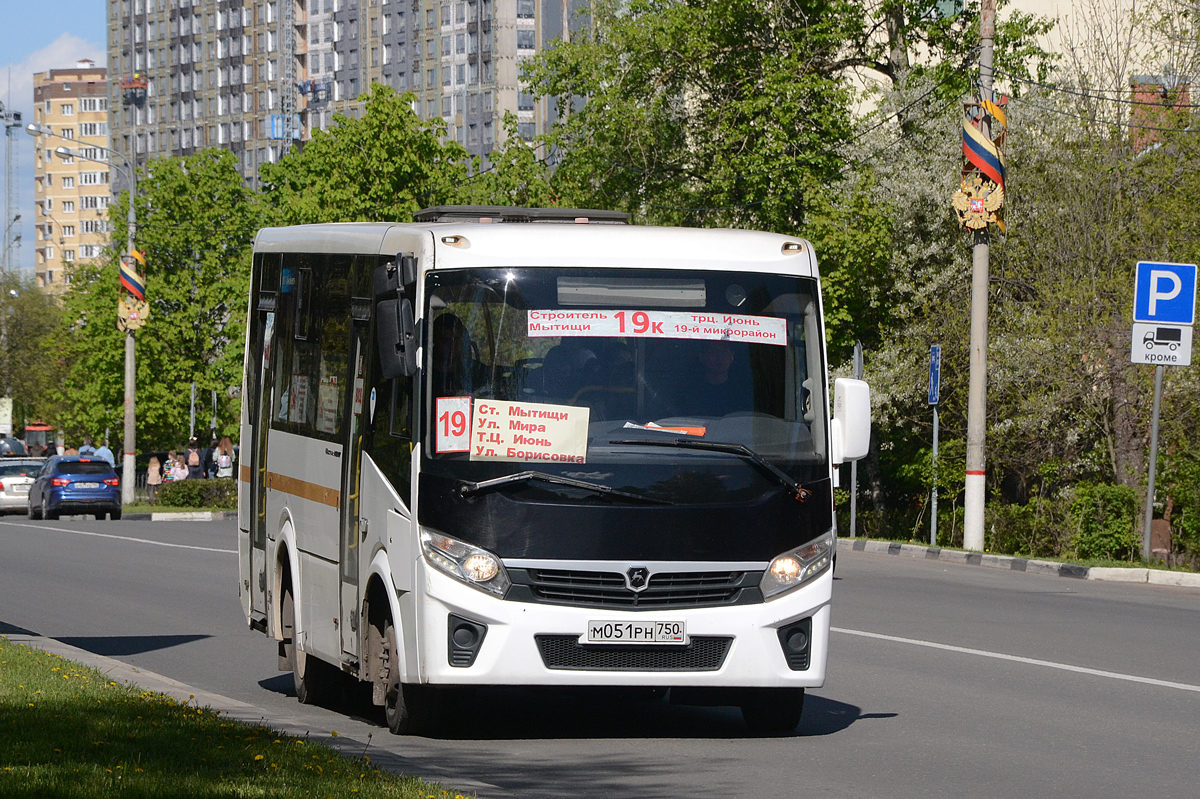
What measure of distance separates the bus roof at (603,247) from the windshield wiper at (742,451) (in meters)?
0.99

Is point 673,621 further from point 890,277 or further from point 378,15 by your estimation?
point 378,15

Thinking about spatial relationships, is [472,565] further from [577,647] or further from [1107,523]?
[1107,523]

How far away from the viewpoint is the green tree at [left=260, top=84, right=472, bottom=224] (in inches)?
2373

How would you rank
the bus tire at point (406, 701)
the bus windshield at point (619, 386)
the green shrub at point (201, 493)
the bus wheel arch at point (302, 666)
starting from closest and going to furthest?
the bus windshield at point (619, 386) → the bus tire at point (406, 701) → the bus wheel arch at point (302, 666) → the green shrub at point (201, 493)

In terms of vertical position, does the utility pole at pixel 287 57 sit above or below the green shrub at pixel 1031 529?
above

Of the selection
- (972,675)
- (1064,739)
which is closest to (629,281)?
(1064,739)

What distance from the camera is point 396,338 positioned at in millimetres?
9484

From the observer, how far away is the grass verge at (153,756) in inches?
280

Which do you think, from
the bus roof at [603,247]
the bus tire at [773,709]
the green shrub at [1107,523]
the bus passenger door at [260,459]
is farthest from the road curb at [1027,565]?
the bus roof at [603,247]

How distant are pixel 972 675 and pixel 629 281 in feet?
14.7

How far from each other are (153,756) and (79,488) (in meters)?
36.8

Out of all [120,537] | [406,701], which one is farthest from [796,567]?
[120,537]

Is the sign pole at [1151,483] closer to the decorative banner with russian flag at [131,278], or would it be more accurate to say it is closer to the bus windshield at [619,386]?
the bus windshield at [619,386]

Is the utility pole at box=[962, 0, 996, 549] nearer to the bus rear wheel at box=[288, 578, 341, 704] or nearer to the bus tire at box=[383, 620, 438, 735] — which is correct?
the bus rear wheel at box=[288, 578, 341, 704]
